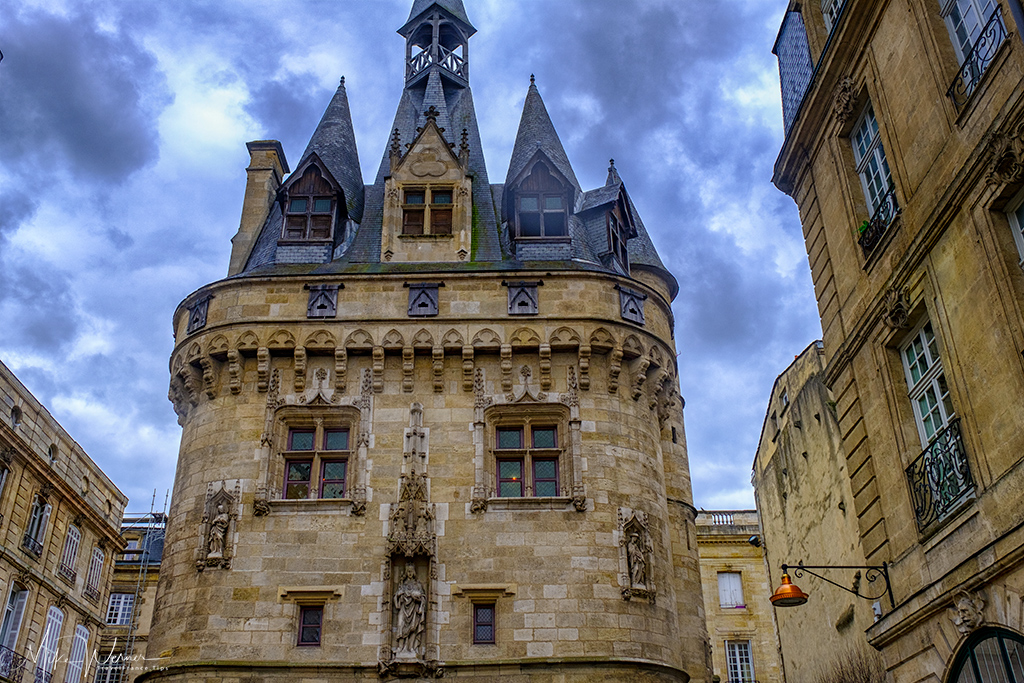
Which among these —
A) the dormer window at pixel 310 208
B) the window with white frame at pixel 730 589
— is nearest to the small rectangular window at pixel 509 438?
the dormer window at pixel 310 208

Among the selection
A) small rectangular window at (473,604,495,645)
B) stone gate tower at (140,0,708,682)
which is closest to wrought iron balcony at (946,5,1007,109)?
stone gate tower at (140,0,708,682)

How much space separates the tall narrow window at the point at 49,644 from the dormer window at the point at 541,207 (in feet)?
50.8

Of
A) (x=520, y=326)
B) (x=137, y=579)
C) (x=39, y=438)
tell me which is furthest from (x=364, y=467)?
(x=137, y=579)

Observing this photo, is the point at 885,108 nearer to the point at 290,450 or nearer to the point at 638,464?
the point at 638,464

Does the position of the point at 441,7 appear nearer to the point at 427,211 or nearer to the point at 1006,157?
the point at 427,211

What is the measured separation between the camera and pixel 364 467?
50.2ft

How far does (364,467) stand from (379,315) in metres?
2.84

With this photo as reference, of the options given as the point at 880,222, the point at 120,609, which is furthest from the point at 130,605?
the point at 880,222

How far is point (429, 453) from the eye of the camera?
1546 cm

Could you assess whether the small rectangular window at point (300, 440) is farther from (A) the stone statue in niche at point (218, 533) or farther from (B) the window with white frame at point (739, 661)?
(B) the window with white frame at point (739, 661)

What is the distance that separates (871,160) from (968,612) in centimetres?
558

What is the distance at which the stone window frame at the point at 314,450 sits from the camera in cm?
1506

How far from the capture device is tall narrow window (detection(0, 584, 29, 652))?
21.1 metres

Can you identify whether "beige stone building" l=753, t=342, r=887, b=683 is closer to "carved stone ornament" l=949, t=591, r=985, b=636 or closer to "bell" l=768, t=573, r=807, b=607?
"bell" l=768, t=573, r=807, b=607
